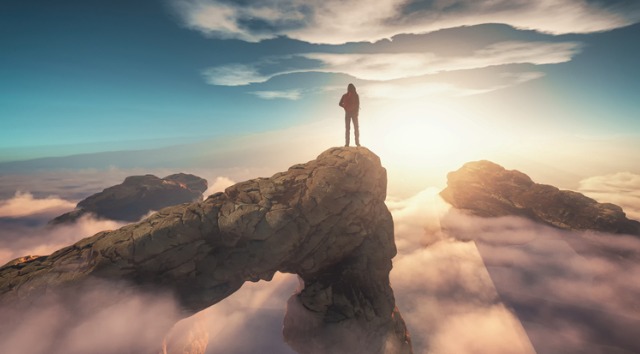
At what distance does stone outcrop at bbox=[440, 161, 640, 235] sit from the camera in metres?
80.3

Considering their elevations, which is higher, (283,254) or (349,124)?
(349,124)

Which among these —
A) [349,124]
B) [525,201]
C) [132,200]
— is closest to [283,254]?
[349,124]

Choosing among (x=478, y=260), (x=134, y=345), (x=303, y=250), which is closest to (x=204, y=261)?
(x=303, y=250)

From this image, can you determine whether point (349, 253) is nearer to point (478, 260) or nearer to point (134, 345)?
point (134, 345)

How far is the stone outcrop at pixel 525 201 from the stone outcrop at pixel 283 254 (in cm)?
9115

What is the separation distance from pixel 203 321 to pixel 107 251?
36007 millimetres

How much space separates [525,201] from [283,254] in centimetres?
10204

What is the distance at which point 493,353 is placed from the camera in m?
118

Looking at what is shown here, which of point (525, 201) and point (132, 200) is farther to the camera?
point (132, 200)

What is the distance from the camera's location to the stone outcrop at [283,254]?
18.0 meters

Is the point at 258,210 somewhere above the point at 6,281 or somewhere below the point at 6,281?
above

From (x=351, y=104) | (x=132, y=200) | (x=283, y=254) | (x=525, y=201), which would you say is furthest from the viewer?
(x=132, y=200)

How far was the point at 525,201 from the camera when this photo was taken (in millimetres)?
91062

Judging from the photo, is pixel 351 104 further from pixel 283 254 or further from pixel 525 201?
pixel 525 201
